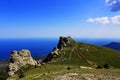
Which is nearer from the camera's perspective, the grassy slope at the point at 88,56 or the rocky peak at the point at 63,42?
the grassy slope at the point at 88,56

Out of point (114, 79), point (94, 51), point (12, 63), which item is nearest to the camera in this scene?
point (114, 79)

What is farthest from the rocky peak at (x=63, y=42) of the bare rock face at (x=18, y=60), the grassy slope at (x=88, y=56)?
the bare rock face at (x=18, y=60)

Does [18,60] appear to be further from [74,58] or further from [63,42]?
[63,42]

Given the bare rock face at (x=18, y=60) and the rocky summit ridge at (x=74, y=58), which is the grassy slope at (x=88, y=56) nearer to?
the rocky summit ridge at (x=74, y=58)

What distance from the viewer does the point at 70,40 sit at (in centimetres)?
15475

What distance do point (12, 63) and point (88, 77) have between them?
76.0 m

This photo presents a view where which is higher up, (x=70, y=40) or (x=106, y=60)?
(x=70, y=40)

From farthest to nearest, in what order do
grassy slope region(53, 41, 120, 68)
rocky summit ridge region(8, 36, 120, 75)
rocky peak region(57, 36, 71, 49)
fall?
1. rocky peak region(57, 36, 71, 49)
2. grassy slope region(53, 41, 120, 68)
3. rocky summit ridge region(8, 36, 120, 75)

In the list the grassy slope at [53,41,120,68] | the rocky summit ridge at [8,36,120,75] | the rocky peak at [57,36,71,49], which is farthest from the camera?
the rocky peak at [57,36,71,49]

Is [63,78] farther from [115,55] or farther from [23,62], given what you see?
[115,55]

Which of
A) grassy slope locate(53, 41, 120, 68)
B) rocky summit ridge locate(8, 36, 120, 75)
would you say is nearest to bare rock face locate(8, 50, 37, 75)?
rocky summit ridge locate(8, 36, 120, 75)

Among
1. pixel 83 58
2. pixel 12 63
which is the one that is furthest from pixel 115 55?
pixel 12 63

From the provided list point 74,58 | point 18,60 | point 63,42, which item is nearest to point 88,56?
point 74,58

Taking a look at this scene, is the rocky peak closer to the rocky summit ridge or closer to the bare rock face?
the rocky summit ridge
